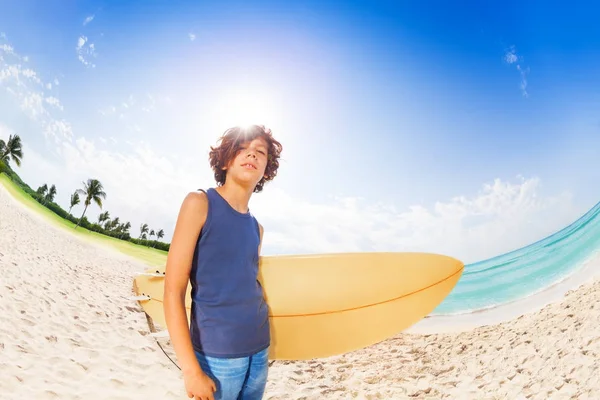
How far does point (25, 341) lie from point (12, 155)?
98.5ft

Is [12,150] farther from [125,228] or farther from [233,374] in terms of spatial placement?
[233,374]

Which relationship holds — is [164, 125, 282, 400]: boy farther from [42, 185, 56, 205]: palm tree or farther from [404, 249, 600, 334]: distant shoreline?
[42, 185, 56, 205]: palm tree

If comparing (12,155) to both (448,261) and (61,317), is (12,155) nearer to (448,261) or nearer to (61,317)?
(61,317)

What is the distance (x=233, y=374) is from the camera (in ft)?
3.00

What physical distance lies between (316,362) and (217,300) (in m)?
2.90

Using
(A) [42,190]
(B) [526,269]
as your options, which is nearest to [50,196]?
(A) [42,190]

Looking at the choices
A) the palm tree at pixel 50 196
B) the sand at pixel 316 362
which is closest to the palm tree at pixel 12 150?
the palm tree at pixel 50 196

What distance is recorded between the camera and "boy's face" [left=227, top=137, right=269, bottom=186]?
104cm

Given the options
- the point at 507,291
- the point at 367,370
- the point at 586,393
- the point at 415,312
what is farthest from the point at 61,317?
the point at 507,291

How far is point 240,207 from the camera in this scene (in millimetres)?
1040

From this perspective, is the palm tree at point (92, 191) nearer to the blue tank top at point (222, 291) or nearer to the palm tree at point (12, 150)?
the palm tree at point (12, 150)

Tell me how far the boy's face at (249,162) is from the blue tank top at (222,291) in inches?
4.3

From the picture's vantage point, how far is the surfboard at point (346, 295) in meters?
1.83

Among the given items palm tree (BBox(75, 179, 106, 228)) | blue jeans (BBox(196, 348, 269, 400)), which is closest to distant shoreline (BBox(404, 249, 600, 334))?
blue jeans (BBox(196, 348, 269, 400))
